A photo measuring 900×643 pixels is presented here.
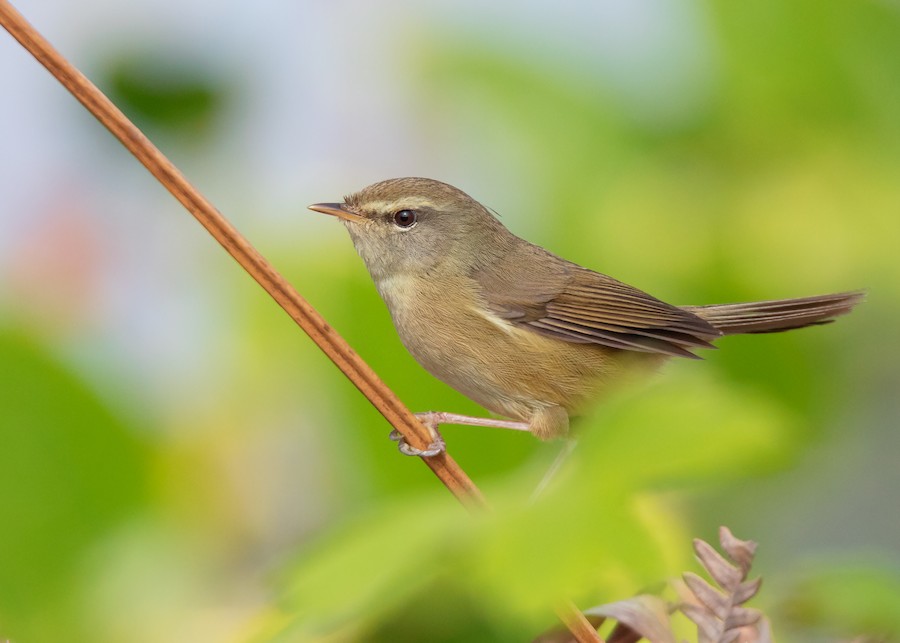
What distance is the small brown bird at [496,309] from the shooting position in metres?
2.19

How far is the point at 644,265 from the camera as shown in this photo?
196 cm

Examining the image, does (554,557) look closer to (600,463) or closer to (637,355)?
(600,463)

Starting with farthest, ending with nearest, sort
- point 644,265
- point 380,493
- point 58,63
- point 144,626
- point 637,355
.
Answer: point 637,355 < point 644,265 < point 380,493 < point 144,626 < point 58,63

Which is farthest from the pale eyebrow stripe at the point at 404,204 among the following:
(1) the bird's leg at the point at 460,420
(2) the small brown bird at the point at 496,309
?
(1) the bird's leg at the point at 460,420

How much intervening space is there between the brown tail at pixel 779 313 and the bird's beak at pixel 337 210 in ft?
2.64

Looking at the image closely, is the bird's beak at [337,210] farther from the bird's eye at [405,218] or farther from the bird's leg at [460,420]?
the bird's leg at [460,420]

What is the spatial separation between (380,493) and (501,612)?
1185 millimetres

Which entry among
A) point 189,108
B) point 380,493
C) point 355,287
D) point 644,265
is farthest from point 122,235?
point 644,265

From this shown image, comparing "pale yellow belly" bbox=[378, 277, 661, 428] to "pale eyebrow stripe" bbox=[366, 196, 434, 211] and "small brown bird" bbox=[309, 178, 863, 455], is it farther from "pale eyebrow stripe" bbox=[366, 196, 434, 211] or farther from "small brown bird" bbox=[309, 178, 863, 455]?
"pale eyebrow stripe" bbox=[366, 196, 434, 211]

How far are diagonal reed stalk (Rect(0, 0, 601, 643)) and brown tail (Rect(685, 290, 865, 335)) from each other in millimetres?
892

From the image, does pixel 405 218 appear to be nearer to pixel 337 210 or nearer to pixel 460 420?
pixel 337 210

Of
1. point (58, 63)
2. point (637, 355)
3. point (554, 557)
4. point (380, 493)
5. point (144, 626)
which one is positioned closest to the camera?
point (554, 557)

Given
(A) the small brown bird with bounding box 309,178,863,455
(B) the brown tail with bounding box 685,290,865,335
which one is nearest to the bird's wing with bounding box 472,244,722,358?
(A) the small brown bird with bounding box 309,178,863,455

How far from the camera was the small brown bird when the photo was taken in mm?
2191
